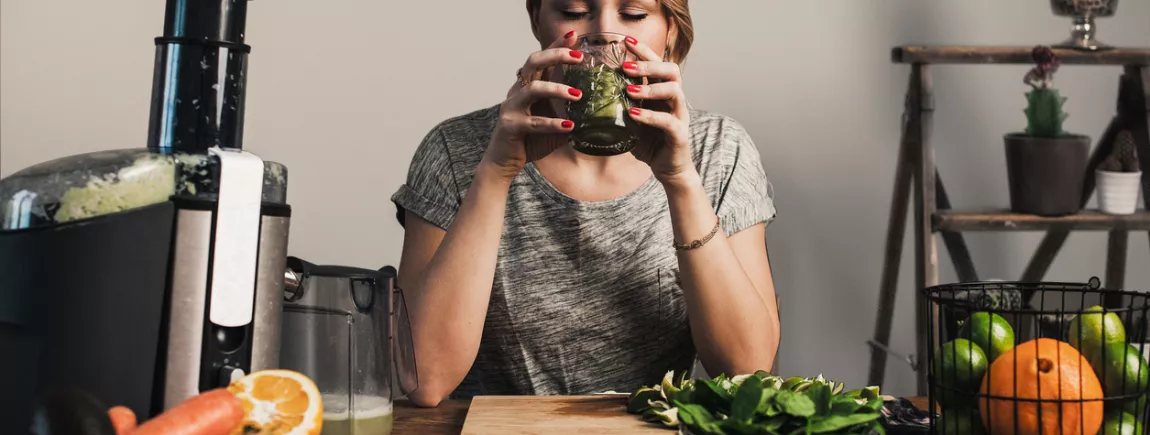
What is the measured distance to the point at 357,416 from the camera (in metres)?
0.99

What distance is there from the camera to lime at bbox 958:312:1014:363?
0.87 m

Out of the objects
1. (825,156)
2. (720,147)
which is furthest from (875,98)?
(720,147)

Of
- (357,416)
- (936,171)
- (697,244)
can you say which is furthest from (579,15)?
(936,171)

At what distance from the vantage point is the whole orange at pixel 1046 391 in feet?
2.71

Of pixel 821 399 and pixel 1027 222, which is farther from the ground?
pixel 1027 222

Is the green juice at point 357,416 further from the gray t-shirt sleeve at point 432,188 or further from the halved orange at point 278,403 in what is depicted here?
the gray t-shirt sleeve at point 432,188

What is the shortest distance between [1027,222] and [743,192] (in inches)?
39.7

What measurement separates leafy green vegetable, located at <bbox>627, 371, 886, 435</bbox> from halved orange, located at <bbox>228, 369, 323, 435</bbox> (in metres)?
0.30

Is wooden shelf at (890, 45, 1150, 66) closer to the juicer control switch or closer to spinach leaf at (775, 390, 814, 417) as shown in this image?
spinach leaf at (775, 390, 814, 417)

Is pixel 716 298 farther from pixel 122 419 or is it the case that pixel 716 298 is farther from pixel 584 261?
pixel 122 419

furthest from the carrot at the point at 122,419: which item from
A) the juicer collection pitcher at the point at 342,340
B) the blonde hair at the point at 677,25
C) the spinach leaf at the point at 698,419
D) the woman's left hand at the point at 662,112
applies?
the blonde hair at the point at 677,25

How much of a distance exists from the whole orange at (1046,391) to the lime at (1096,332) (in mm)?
13

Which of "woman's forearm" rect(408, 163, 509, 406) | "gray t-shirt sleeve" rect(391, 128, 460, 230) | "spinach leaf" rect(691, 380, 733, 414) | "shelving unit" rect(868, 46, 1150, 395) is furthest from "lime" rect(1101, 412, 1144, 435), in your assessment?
"shelving unit" rect(868, 46, 1150, 395)

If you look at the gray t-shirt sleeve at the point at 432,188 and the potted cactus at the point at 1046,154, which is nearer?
the gray t-shirt sleeve at the point at 432,188
